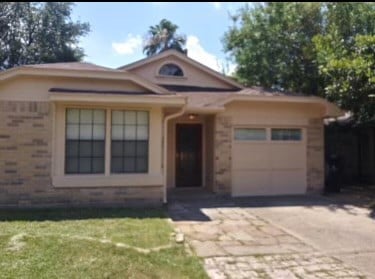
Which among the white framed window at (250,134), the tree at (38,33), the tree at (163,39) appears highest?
the tree at (163,39)

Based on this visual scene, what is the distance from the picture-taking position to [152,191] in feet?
34.3

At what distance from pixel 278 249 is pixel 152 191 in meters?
4.53

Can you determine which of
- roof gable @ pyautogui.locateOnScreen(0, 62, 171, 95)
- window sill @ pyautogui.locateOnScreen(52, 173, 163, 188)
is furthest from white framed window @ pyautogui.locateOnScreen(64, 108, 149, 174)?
roof gable @ pyautogui.locateOnScreen(0, 62, 171, 95)

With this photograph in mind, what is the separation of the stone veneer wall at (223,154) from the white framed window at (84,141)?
3.92 meters

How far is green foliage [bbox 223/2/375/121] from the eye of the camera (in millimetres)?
14086

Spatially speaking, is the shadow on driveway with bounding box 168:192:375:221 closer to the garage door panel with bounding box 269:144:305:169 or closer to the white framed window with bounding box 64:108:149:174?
the garage door panel with bounding box 269:144:305:169

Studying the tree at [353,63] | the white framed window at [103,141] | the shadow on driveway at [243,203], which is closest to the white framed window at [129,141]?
the white framed window at [103,141]

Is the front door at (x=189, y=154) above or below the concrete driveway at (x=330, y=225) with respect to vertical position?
above

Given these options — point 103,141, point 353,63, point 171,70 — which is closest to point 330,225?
point 353,63

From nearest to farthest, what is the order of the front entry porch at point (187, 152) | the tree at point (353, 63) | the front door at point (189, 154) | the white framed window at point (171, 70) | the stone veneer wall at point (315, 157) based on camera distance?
the tree at point (353, 63) < the stone veneer wall at point (315, 157) < the front entry porch at point (187, 152) < the front door at point (189, 154) < the white framed window at point (171, 70)

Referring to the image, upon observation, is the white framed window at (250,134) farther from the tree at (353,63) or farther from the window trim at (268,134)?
the tree at (353,63)

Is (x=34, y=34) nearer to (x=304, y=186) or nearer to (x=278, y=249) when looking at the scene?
(x=304, y=186)

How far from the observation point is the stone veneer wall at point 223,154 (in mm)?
12516

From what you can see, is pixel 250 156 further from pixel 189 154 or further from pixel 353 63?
pixel 353 63
